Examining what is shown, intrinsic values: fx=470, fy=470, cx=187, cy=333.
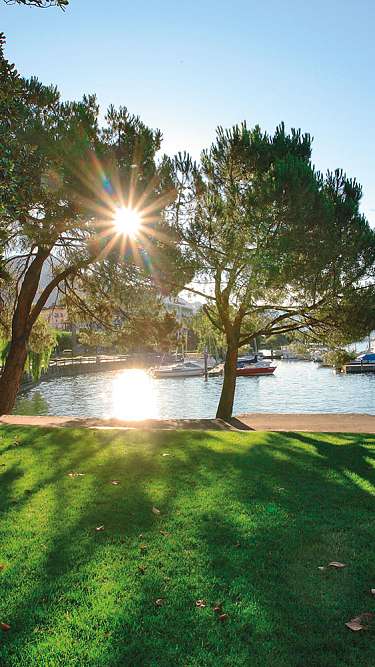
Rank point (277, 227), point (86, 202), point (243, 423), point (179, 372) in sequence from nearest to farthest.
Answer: point (86, 202) < point (277, 227) < point (243, 423) < point (179, 372)

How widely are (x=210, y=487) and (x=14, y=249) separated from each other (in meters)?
11.5

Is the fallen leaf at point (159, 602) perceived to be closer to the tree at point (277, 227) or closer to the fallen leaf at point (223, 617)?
the fallen leaf at point (223, 617)

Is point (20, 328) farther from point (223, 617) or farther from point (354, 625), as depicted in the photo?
point (354, 625)

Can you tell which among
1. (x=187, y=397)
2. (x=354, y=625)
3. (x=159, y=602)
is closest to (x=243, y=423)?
(x=159, y=602)

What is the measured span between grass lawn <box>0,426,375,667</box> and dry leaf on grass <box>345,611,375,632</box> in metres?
0.04

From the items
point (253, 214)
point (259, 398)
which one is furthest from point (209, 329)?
point (259, 398)

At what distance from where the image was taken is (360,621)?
11.2 feet

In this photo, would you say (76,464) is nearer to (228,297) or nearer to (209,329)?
(228,297)

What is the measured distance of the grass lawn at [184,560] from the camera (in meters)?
3.16

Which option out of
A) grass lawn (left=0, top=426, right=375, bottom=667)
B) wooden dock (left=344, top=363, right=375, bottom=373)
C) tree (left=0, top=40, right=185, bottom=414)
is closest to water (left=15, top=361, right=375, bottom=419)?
wooden dock (left=344, top=363, right=375, bottom=373)

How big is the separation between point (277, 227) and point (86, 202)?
5202 mm

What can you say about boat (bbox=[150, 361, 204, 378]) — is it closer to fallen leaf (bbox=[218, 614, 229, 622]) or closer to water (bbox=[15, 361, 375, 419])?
water (bbox=[15, 361, 375, 419])

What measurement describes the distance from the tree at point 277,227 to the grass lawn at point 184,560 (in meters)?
6.55

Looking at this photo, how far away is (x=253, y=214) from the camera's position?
41.1 feet
